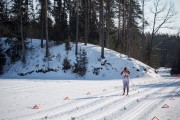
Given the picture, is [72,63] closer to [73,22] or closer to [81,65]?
[81,65]

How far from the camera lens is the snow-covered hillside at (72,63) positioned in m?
36.4

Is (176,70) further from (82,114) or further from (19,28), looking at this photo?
(82,114)

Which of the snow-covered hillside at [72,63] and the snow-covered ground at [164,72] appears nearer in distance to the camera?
the snow-covered hillside at [72,63]

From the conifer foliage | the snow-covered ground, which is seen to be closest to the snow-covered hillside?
the conifer foliage

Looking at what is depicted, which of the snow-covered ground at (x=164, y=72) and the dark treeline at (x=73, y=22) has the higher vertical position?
the dark treeline at (x=73, y=22)

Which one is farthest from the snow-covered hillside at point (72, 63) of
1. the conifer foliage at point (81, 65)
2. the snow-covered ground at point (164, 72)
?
the snow-covered ground at point (164, 72)

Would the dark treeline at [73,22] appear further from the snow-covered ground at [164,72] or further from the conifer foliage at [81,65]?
the snow-covered ground at [164,72]

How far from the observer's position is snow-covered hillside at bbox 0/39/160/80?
36375 millimetres

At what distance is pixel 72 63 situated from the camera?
1490 inches

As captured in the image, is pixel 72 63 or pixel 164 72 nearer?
pixel 72 63

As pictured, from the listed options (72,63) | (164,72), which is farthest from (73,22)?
(164,72)

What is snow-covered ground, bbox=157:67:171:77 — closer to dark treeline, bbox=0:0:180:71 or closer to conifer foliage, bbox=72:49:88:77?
dark treeline, bbox=0:0:180:71

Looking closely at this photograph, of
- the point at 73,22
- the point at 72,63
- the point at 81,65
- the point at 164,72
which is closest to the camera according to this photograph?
the point at 81,65

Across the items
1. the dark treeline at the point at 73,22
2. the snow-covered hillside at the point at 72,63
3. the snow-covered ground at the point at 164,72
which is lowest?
the snow-covered ground at the point at 164,72
